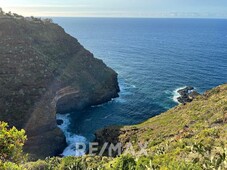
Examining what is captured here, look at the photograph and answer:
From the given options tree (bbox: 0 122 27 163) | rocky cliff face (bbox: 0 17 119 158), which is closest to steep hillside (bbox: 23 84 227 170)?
rocky cliff face (bbox: 0 17 119 158)

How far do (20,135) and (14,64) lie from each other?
6517cm

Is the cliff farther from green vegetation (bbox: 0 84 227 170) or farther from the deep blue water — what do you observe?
the deep blue water

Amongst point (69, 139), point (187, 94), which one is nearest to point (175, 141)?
point (69, 139)

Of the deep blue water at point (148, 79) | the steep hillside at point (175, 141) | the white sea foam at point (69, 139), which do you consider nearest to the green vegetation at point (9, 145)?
the steep hillside at point (175, 141)

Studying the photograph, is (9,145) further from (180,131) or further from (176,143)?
(180,131)

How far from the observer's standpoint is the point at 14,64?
78.6 m

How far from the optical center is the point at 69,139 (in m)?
76.2

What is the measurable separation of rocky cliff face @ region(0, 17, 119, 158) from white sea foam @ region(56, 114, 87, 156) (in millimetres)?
2028

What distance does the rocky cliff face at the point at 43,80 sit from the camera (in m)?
70.4

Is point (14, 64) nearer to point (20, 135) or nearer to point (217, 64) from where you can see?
point (20, 135)

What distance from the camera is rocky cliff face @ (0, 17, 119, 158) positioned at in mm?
70375

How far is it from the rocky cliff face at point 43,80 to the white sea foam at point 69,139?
79.9 inches

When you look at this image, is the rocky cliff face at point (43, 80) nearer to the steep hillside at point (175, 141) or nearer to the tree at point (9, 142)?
the steep hillside at point (175, 141)

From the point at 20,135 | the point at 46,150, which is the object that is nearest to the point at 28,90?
the point at 46,150
